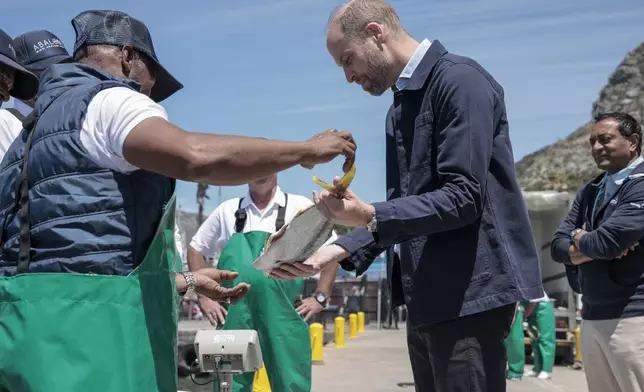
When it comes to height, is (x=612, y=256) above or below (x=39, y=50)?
below

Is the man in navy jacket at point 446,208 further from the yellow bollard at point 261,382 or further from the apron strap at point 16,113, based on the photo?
the yellow bollard at point 261,382

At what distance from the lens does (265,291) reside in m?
6.16

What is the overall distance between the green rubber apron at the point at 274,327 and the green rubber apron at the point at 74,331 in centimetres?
340

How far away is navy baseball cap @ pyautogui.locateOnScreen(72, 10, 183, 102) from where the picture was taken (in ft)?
9.91

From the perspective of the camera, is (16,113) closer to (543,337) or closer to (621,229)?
(621,229)

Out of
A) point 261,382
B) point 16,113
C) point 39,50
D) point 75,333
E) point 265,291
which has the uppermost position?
point 39,50

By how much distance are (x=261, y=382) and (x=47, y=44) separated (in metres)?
3.05

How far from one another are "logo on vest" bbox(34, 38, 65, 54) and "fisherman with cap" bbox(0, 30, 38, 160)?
873mm

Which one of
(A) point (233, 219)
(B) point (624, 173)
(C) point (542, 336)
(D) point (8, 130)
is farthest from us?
(C) point (542, 336)

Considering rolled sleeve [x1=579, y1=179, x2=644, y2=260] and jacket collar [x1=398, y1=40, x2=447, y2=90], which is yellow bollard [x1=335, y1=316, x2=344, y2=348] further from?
jacket collar [x1=398, y1=40, x2=447, y2=90]

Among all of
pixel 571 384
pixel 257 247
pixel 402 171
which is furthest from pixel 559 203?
pixel 402 171

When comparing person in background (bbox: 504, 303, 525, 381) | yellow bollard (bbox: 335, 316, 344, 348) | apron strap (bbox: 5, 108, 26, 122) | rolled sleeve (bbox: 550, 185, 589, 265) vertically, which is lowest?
yellow bollard (bbox: 335, 316, 344, 348)

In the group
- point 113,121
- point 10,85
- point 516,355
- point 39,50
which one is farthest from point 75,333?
point 516,355

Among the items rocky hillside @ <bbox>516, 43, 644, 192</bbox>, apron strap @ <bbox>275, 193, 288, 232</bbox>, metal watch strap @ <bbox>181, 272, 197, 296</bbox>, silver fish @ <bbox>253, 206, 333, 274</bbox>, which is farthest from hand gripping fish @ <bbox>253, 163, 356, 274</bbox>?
rocky hillside @ <bbox>516, 43, 644, 192</bbox>
